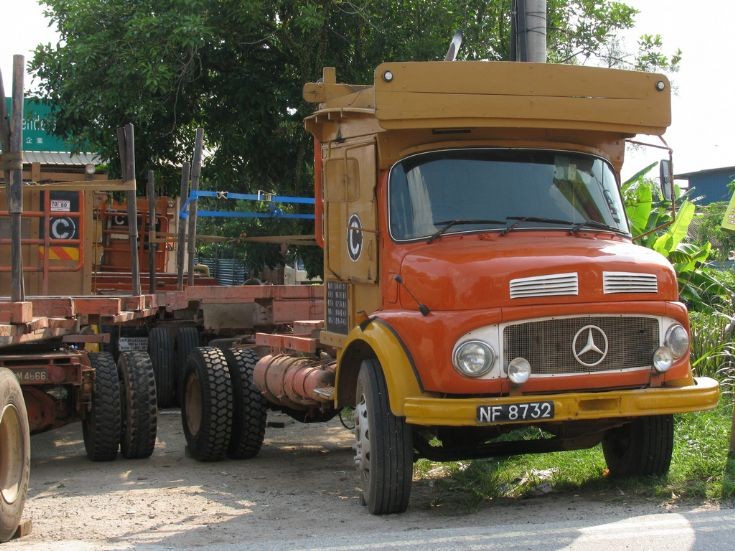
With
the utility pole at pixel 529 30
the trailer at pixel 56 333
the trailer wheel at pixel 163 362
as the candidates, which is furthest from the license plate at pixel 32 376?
the utility pole at pixel 529 30

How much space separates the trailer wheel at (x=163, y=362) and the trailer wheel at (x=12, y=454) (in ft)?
25.6

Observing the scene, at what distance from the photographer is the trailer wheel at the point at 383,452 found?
6.69m

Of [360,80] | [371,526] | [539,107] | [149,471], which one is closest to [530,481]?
[371,526]

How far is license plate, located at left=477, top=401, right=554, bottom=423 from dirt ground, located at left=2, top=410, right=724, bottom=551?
2.52 feet

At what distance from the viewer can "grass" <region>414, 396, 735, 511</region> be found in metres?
7.14

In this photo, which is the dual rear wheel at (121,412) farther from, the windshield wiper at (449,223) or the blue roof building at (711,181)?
the blue roof building at (711,181)

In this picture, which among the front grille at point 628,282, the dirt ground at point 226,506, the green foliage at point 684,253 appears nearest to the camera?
the front grille at point 628,282

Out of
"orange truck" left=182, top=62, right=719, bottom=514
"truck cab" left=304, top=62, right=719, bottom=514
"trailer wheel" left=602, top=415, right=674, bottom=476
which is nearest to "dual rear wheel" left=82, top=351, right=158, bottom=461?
"orange truck" left=182, top=62, right=719, bottom=514

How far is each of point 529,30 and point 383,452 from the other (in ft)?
19.5

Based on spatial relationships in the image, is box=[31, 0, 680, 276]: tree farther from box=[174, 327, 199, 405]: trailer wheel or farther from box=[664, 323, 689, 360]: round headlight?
box=[664, 323, 689, 360]: round headlight

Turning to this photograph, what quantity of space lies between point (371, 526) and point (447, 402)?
3.46 ft

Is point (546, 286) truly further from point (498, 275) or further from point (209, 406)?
point (209, 406)

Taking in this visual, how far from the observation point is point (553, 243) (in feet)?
22.1

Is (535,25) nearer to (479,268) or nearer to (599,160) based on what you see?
(599,160)
